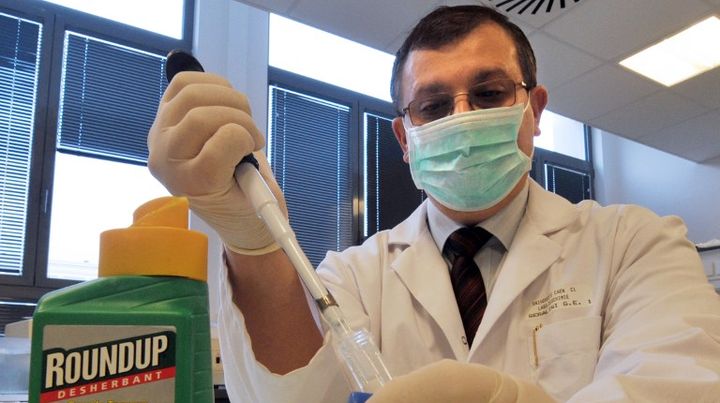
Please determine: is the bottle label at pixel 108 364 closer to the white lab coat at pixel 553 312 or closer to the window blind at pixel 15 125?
the white lab coat at pixel 553 312

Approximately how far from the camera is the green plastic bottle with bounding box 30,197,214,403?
0.39 meters

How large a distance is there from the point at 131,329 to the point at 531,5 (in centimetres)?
283

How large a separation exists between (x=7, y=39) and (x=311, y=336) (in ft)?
9.27

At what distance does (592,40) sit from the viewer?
3.24m

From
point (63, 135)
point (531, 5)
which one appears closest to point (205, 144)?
point (531, 5)

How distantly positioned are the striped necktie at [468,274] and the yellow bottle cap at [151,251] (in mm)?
645

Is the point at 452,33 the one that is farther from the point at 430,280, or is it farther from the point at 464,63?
the point at 430,280

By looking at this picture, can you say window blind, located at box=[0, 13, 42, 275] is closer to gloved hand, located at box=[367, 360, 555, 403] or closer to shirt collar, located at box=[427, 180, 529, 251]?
shirt collar, located at box=[427, 180, 529, 251]

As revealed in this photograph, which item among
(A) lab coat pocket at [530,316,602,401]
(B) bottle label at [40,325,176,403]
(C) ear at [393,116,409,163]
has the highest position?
(C) ear at [393,116,409,163]

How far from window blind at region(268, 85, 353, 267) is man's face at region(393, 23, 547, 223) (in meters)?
2.57

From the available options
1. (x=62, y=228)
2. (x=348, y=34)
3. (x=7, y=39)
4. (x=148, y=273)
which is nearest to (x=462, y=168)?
(x=148, y=273)

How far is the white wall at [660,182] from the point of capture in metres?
5.05

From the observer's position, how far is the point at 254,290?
0.81 m

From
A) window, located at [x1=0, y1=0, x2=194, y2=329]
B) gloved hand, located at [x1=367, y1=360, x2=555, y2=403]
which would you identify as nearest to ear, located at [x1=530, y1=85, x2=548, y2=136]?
gloved hand, located at [x1=367, y1=360, x2=555, y2=403]
